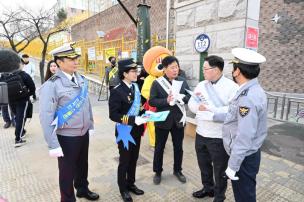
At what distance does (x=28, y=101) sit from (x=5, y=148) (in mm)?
1024

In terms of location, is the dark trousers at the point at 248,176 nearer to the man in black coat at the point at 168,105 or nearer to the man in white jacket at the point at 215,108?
the man in white jacket at the point at 215,108

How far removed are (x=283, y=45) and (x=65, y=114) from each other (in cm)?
955

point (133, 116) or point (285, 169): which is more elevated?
point (133, 116)

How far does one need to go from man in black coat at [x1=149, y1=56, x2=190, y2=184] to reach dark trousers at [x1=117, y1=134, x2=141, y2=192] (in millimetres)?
423

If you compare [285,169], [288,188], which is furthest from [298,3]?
[288,188]

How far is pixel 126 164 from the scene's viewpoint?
289 centimetres

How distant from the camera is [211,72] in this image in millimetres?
2633

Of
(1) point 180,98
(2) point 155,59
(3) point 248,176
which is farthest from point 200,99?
(2) point 155,59

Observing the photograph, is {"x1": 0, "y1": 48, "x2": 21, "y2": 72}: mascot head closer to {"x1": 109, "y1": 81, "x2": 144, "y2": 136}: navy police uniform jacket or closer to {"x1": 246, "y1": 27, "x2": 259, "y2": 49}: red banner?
{"x1": 109, "y1": 81, "x2": 144, "y2": 136}: navy police uniform jacket

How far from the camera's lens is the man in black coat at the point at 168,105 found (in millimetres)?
3125

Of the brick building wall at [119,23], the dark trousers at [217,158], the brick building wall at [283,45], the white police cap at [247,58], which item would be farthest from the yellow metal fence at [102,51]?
the white police cap at [247,58]

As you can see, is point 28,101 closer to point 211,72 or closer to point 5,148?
point 5,148

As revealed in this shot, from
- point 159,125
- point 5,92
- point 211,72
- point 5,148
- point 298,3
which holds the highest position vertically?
point 298,3

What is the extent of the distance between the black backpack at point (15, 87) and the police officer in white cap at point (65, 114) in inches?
102
